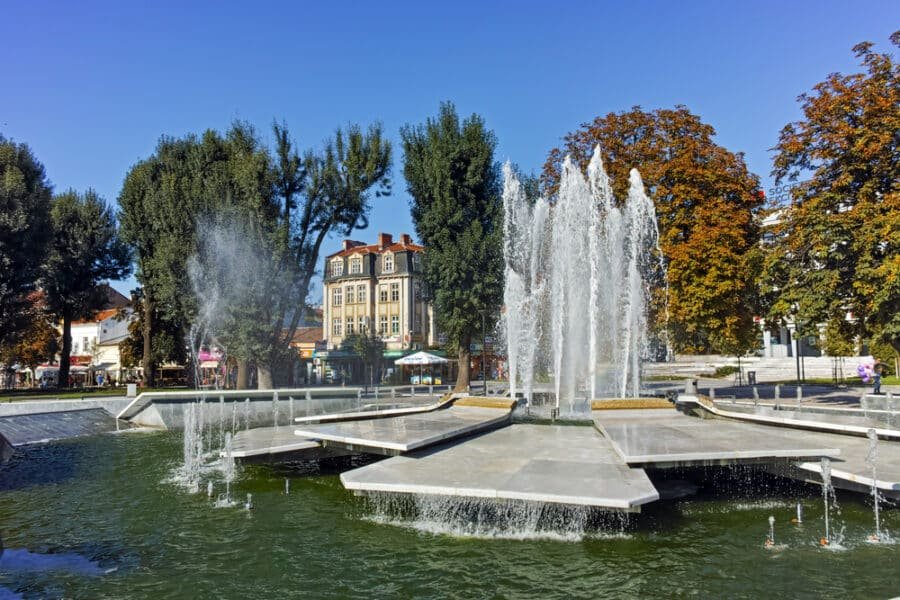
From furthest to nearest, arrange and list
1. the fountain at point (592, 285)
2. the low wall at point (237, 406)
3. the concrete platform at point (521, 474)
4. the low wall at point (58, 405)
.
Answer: the low wall at point (237, 406), the low wall at point (58, 405), the fountain at point (592, 285), the concrete platform at point (521, 474)

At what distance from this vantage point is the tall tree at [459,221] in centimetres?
3019

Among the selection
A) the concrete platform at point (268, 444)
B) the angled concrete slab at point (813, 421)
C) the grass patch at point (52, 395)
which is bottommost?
the grass patch at point (52, 395)

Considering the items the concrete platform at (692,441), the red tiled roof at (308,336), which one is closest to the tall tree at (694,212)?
the concrete platform at (692,441)

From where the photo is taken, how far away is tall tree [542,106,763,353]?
22.9 m

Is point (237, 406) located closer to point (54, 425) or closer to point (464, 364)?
point (54, 425)

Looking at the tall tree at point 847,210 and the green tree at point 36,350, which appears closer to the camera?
the tall tree at point 847,210

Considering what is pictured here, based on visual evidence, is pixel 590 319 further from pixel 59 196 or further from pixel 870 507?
pixel 59 196

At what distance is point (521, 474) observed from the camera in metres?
10.5

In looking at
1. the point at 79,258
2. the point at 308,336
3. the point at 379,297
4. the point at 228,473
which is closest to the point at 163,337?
the point at 79,258

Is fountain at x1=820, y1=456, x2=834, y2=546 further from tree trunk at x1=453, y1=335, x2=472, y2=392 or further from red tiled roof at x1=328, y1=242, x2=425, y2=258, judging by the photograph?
red tiled roof at x1=328, y1=242, x2=425, y2=258

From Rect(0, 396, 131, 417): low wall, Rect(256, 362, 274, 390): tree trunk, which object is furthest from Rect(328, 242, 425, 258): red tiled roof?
Rect(0, 396, 131, 417): low wall

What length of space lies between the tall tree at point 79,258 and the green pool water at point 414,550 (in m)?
31.1

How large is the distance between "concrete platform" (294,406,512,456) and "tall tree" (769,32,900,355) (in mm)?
10868

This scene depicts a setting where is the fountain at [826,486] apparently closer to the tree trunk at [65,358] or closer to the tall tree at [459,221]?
the tall tree at [459,221]
